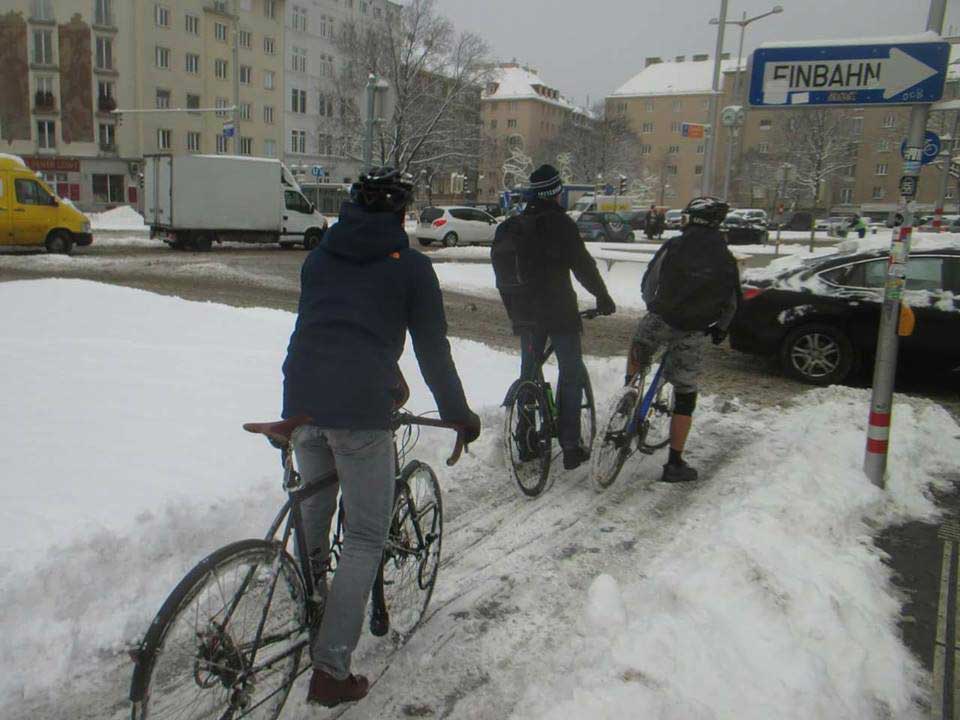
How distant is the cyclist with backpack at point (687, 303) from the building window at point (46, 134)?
55.6 m

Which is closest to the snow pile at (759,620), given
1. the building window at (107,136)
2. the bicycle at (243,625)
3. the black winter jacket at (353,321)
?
the bicycle at (243,625)

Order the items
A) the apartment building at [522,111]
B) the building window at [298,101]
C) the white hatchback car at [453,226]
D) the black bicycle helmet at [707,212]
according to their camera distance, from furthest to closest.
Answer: the apartment building at [522,111] < the building window at [298,101] < the white hatchback car at [453,226] < the black bicycle helmet at [707,212]

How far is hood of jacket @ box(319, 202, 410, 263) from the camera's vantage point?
263cm

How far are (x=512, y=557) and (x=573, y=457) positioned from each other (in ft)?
4.12

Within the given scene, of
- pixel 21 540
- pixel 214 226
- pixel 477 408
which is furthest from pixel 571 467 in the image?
pixel 214 226

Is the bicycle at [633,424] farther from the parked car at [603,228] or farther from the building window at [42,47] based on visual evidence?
the building window at [42,47]

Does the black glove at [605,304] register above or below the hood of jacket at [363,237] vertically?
below

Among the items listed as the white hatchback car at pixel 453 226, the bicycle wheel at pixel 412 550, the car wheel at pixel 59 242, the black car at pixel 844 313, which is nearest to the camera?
the bicycle wheel at pixel 412 550

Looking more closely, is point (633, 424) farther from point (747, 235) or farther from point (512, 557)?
point (747, 235)

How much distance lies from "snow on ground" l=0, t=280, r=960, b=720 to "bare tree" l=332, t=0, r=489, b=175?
1640 inches

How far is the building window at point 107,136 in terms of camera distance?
171 feet

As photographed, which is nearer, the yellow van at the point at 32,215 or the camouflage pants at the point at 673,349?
the camouflage pants at the point at 673,349

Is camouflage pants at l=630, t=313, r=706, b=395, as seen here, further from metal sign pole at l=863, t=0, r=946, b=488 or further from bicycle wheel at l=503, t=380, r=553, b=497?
metal sign pole at l=863, t=0, r=946, b=488

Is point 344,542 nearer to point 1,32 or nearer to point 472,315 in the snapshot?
point 472,315
